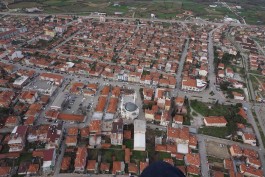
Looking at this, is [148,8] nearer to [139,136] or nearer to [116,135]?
[139,136]

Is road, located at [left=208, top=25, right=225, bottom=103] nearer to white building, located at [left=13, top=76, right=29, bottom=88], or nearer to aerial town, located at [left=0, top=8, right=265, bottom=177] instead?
aerial town, located at [left=0, top=8, right=265, bottom=177]

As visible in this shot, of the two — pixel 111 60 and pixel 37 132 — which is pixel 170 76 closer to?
pixel 111 60

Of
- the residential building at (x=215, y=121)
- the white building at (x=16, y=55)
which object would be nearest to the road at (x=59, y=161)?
the residential building at (x=215, y=121)

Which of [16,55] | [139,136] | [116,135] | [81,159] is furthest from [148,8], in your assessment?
[81,159]

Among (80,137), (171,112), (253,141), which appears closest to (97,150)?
(80,137)

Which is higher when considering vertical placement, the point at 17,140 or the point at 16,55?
the point at 16,55
